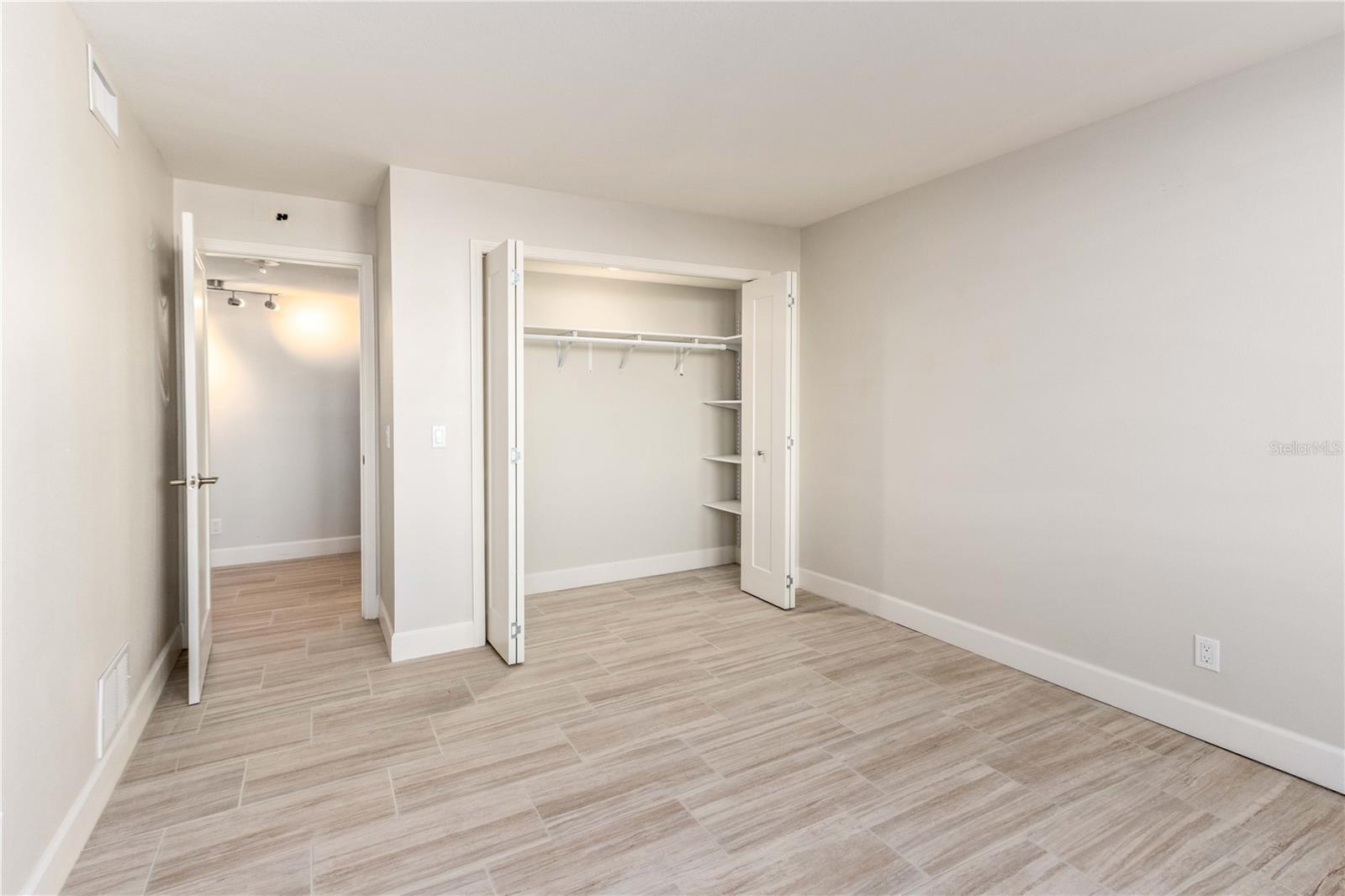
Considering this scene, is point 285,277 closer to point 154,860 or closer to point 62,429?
point 62,429

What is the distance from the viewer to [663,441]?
5.23 m

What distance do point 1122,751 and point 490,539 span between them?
9.83ft

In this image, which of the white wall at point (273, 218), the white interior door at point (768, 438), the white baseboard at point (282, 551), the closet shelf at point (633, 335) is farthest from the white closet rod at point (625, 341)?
the white baseboard at point (282, 551)

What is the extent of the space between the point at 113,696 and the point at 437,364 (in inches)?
76.5

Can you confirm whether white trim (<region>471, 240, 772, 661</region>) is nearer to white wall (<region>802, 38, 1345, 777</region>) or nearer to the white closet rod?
the white closet rod

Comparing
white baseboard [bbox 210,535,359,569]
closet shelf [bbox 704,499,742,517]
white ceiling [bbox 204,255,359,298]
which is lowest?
white baseboard [bbox 210,535,359,569]

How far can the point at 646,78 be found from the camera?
8.36 ft

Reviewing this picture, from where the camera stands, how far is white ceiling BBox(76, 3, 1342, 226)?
7.03 feet

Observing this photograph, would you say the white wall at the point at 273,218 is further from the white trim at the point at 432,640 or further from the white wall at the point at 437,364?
the white trim at the point at 432,640

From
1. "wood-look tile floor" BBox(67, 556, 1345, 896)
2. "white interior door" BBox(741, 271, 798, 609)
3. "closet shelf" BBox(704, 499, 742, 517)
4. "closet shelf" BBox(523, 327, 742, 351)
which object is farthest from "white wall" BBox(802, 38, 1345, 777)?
"closet shelf" BBox(523, 327, 742, 351)

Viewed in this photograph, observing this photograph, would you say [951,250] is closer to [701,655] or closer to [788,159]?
[788,159]

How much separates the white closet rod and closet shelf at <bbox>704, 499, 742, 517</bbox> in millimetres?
1202


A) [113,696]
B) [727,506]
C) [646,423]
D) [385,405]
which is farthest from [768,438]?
[113,696]

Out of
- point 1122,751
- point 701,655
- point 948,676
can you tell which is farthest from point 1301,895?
point 701,655
